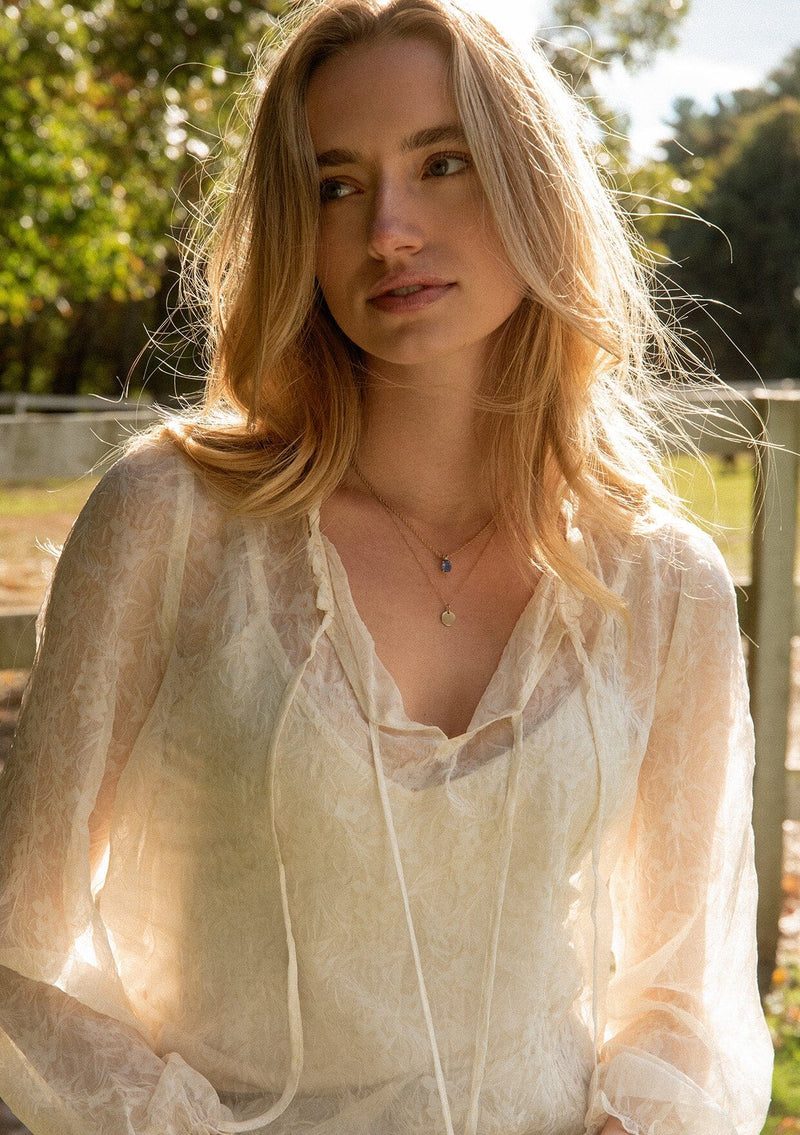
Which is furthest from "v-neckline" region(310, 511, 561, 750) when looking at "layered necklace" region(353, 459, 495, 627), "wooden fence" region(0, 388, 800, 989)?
"wooden fence" region(0, 388, 800, 989)

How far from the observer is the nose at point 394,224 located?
A: 67.9 inches

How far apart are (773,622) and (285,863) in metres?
1.96

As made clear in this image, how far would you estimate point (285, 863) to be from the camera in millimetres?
1636

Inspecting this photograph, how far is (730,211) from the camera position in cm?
3122

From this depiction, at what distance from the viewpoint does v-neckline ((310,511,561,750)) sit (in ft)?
5.45

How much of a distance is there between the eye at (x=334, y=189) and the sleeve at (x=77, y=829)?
1.68 feet

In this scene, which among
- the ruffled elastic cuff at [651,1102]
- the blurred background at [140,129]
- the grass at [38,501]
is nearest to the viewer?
the ruffled elastic cuff at [651,1102]

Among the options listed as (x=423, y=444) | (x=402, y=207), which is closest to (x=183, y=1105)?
(x=423, y=444)

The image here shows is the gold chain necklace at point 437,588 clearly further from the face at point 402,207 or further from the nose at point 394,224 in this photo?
the nose at point 394,224

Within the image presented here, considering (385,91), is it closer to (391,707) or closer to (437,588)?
(437,588)

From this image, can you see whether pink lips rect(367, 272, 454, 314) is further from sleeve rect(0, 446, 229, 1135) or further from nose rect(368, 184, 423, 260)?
sleeve rect(0, 446, 229, 1135)

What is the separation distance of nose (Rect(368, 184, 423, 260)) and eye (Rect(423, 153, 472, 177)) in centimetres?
5

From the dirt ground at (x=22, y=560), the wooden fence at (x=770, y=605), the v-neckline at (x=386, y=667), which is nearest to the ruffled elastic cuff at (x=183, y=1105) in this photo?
the v-neckline at (x=386, y=667)

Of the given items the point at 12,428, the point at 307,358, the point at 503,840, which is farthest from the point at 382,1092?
the point at 12,428
